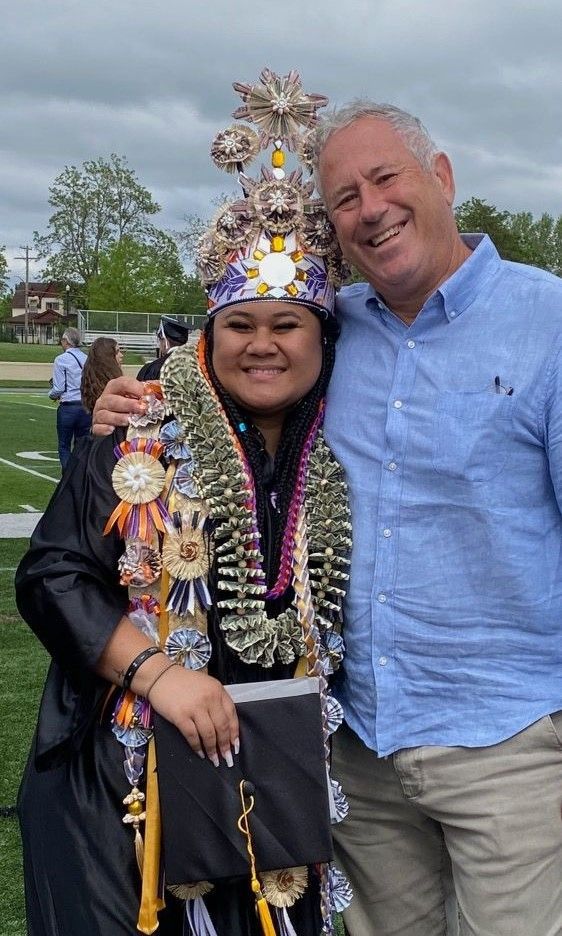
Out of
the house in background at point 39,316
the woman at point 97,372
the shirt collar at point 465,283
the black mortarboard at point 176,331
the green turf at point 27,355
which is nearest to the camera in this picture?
the shirt collar at point 465,283

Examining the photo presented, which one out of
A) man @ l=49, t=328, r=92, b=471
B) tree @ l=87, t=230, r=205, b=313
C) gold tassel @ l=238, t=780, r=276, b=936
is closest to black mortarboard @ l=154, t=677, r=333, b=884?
gold tassel @ l=238, t=780, r=276, b=936

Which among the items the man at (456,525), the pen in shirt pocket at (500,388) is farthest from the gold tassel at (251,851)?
the pen in shirt pocket at (500,388)

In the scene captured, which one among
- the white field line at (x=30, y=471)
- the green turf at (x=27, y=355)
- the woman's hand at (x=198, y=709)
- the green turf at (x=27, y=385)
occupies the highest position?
the woman's hand at (x=198, y=709)

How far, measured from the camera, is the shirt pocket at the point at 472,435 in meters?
1.92

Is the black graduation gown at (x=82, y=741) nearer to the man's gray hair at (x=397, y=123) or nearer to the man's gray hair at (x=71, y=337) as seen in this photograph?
the man's gray hair at (x=397, y=123)

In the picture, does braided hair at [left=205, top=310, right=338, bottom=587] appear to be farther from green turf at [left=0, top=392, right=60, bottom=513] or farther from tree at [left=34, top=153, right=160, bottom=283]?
tree at [left=34, top=153, right=160, bottom=283]

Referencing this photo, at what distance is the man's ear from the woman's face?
1.36ft

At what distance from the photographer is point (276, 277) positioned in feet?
6.92

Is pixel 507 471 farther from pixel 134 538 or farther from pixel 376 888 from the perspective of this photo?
pixel 376 888

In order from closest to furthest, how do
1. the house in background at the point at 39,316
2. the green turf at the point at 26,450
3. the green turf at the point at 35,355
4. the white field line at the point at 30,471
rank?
the green turf at the point at 26,450 → the white field line at the point at 30,471 → the green turf at the point at 35,355 → the house in background at the point at 39,316

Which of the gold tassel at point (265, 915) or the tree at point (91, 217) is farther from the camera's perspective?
Result: the tree at point (91, 217)

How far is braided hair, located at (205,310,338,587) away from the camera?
6.99 ft

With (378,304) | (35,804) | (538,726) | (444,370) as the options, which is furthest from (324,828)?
(378,304)

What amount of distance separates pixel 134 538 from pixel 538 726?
0.94 metres
